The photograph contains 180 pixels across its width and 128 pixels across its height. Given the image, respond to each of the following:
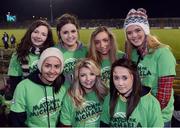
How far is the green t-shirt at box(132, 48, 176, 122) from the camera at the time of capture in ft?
13.7

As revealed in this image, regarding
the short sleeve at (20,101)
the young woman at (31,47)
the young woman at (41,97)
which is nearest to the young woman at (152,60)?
the young woman at (41,97)

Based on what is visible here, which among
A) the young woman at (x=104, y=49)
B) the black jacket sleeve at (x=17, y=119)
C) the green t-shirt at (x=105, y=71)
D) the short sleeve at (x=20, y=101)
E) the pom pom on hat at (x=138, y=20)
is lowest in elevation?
the black jacket sleeve at (x=17, y=119)

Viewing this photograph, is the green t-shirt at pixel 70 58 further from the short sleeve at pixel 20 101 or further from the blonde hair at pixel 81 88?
the short sleeve at pixel 20 101

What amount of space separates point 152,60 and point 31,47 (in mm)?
1765

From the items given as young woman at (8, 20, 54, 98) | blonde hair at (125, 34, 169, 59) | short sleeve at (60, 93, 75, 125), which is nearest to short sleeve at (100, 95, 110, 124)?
short sleeve at (60, 93, 75, 125)

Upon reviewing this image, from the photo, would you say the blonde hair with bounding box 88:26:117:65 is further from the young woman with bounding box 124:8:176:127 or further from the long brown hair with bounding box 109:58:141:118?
the long brown hair with bounding box 109:58:141:118

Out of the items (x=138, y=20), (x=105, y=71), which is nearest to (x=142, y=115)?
(x=105, y=71)

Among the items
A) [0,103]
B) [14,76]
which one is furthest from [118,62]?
[0,103]

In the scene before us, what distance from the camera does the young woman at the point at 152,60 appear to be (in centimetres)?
416

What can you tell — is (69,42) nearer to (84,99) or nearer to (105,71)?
(105,71)

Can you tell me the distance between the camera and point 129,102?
384 centimetres

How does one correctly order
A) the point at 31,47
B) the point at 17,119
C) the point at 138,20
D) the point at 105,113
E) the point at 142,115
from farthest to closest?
the point at 31,47 → the point at 138,20 → the point at 17,119 → the point at 105,113 → the point at 142,115

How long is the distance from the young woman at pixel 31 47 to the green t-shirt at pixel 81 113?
112 cm

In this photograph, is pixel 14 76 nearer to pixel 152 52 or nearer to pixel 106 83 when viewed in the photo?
pixel 106 83
